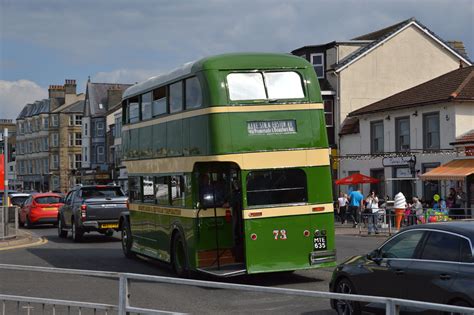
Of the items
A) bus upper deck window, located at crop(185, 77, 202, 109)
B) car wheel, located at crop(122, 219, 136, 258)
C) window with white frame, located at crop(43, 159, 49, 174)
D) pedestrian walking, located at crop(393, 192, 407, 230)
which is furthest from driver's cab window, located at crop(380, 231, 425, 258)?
window with white frame, located at crop(43, 159, 49, 174)

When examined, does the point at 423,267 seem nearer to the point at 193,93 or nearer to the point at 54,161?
the point at 193,93

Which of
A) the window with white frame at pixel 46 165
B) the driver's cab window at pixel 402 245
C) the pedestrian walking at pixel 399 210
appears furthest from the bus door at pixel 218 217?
the window with white frame at pixel 46 165

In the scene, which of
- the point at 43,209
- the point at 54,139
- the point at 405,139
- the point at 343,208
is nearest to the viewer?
the point at 43,209

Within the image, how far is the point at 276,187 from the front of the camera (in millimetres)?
13484

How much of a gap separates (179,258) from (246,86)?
12.7 feet

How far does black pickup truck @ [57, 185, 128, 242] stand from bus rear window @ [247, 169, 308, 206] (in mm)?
10568

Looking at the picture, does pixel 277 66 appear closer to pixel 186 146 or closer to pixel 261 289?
pixel 186 146

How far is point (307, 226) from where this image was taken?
1360cm

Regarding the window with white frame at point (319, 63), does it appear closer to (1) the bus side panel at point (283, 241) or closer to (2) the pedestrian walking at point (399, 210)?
(2) the pedestrian walking at point (399, 210)

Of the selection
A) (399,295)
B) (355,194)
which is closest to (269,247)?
(399,295)

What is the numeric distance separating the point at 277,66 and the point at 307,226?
9.96ft

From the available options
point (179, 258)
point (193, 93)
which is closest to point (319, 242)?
point (179, 258)

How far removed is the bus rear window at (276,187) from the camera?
13.3 meters

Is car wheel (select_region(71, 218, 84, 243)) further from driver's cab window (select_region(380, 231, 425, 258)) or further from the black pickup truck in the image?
driver's cab window (select_region(380, 231, 425, 258))
